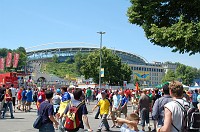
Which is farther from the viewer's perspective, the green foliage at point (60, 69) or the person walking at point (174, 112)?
the green foliage at point (60, 69)

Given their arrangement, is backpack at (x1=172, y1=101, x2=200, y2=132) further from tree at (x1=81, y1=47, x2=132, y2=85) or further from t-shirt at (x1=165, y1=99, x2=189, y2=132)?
tree at (x1=81, y1=47, x2=132, y2=85)

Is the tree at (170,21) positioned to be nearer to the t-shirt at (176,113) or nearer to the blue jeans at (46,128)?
the blue jeans at (46,128)

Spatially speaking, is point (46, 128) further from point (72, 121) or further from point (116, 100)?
point (116, 100)

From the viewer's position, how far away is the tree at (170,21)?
14438mm

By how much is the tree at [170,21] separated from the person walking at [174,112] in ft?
32.8

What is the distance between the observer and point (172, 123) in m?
4.37

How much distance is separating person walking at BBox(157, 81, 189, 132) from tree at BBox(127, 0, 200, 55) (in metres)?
10.0

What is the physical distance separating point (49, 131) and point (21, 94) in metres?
16.6

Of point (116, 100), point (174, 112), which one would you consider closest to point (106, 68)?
point (116, 100)

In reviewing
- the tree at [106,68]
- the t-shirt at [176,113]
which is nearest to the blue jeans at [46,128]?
the t-shirt at [176,113]

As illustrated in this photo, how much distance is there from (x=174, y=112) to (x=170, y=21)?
1372 centimetres

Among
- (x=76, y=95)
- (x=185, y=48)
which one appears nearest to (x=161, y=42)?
(x=185, y=48)

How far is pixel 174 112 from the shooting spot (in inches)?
171

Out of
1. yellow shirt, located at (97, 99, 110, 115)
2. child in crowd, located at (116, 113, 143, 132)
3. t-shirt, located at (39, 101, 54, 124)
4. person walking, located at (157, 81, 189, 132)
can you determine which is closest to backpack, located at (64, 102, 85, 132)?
t-shirt, located at (39, 101, 54, 124)
